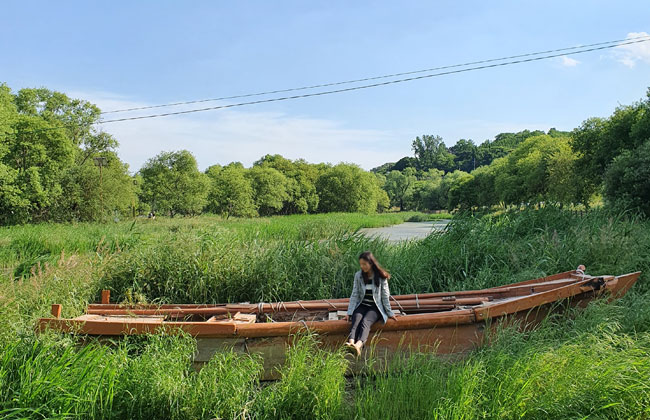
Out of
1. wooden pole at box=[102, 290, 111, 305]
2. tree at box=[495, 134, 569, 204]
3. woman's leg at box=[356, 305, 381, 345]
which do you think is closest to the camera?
woman's leg at box=[356, 305, 381, 345]

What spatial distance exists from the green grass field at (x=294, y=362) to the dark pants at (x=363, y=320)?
0.34 meters

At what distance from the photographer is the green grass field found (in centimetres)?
322

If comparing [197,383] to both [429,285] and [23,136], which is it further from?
[23,136]

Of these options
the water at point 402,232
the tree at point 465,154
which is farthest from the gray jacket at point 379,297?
the tree at point 465,154

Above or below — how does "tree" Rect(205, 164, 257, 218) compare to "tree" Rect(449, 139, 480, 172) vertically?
below

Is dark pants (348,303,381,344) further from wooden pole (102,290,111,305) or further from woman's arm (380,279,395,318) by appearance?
wooden pole (102,290,111,305)

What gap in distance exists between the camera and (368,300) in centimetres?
448

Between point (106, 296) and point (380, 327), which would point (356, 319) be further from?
point (106, 296)

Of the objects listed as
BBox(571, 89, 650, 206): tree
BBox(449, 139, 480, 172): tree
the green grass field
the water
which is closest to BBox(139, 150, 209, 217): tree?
the water

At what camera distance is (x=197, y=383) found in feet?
11.3

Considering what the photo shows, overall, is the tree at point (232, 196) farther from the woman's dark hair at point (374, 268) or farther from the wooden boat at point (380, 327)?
the woman's dark hair at point (374, 268)

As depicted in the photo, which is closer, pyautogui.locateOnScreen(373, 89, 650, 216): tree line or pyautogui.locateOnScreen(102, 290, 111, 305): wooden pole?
pyautogui.locateOnScreen(102, 290, 111, 305): wooden pole

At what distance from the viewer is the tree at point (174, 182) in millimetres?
32062

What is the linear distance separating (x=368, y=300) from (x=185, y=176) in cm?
2972
